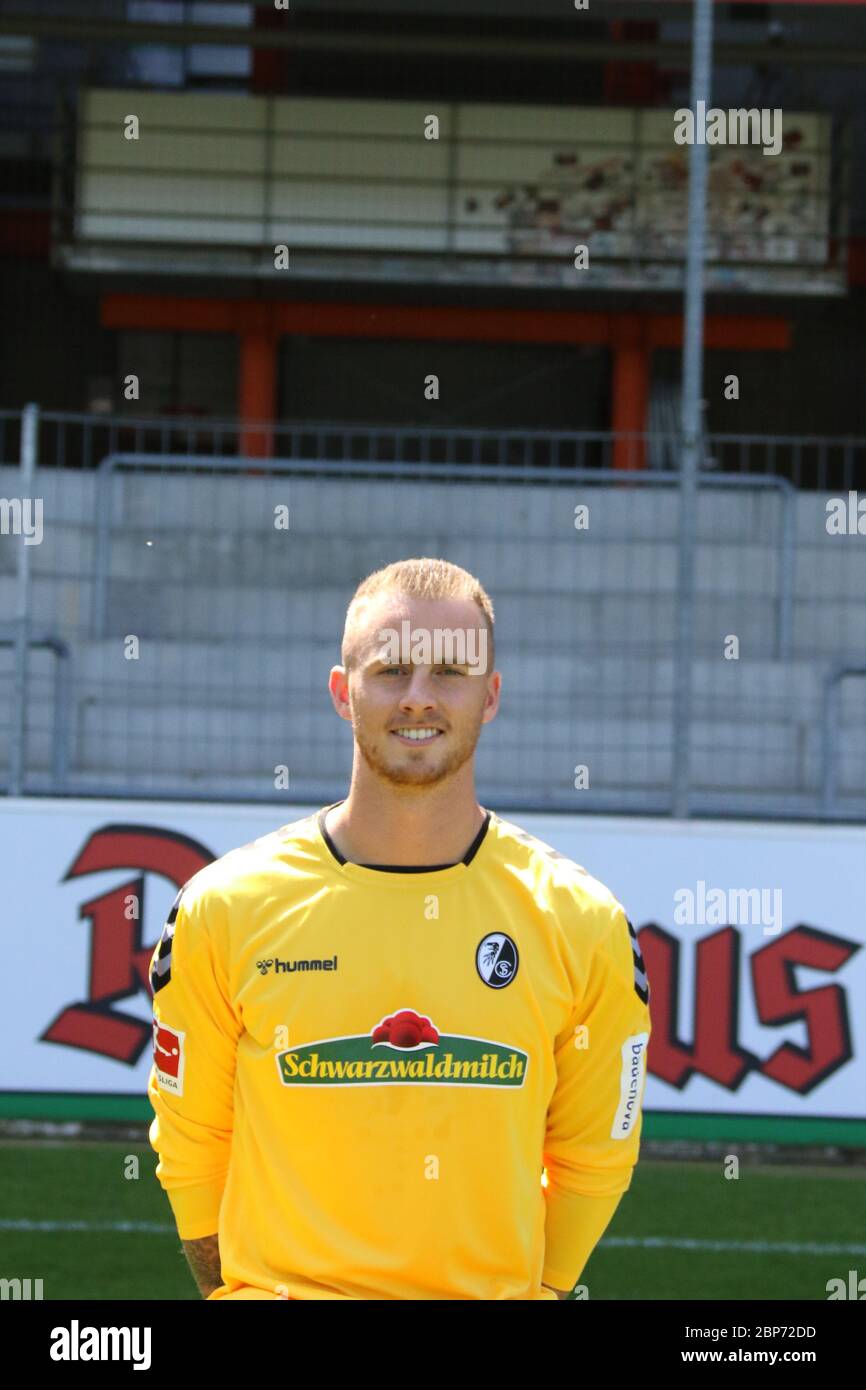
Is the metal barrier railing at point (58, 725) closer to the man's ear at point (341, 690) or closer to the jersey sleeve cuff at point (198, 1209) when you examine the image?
the jersey sleeve cuff at point (198, 1209)

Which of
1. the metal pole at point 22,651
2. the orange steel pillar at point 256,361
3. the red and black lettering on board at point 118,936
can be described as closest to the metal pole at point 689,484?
the red and black lettering on board at point 118,936

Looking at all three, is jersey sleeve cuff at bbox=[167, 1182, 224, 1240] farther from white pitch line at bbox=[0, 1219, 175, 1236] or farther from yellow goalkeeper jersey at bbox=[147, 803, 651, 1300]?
white pitch line at bbox=[0, 1219, 175, 1236]

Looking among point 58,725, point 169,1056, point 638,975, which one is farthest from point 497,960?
point 58,725

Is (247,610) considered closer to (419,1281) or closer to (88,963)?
(88,963)

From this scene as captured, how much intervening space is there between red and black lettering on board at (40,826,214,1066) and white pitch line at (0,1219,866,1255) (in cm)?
82

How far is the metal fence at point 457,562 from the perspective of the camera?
8.24 metres

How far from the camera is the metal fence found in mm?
8242

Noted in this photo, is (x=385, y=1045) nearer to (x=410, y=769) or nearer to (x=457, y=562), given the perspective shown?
(x=410, y=769)

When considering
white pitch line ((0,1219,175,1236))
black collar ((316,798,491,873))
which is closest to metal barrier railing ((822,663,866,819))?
white pitch line ((0,1219,175,1236))

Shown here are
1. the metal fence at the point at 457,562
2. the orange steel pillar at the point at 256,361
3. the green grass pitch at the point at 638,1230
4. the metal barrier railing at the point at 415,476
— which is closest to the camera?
the green grass pitch at the point at 638,1230

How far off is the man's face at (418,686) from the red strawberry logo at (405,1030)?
0.34 metres

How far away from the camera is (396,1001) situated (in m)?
2.46
